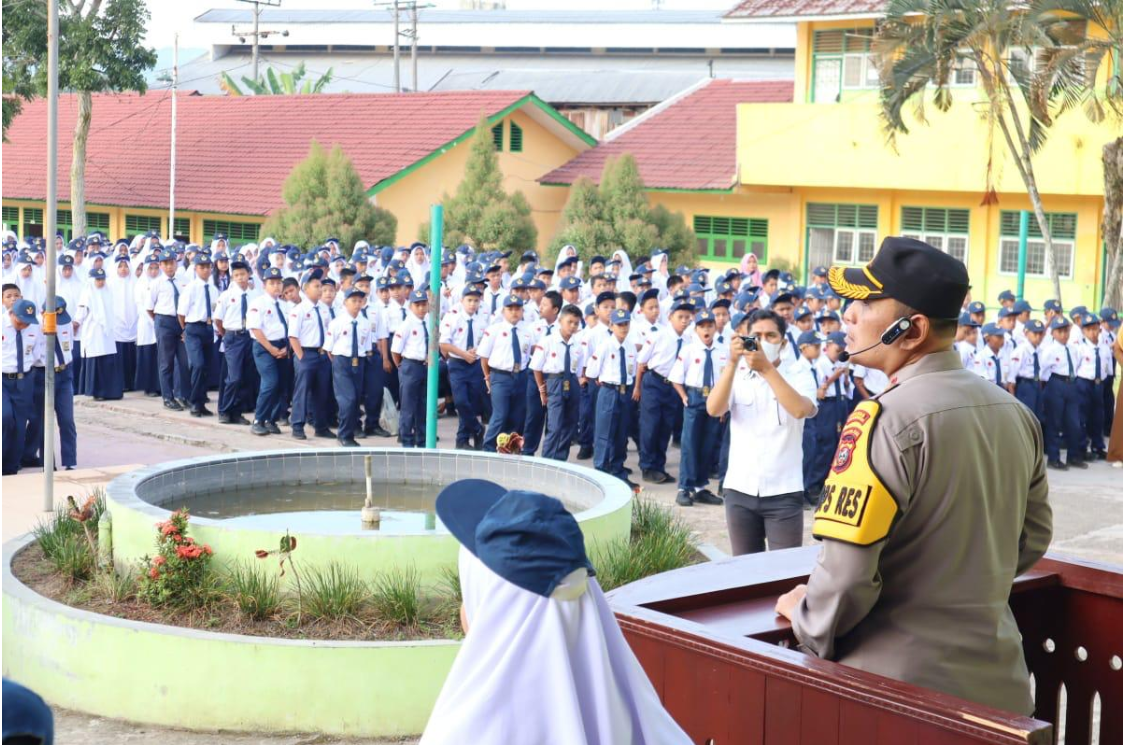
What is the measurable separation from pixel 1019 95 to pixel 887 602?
22.3 metres

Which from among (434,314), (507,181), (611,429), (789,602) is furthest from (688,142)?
(789,602)

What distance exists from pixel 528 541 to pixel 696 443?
9740 mm

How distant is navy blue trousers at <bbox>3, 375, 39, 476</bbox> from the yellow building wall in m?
16.7

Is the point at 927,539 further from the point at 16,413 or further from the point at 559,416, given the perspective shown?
the point at 16,413

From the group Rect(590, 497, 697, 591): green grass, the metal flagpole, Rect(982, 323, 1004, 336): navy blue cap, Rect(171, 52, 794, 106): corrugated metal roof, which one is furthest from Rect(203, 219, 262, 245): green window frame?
Rect(590, 497, 697, 591): green grass

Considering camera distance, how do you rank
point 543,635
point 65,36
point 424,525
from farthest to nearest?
point 65,36 < point 424,525 < point 543,635

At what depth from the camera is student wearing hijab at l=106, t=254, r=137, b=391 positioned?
1766 cm

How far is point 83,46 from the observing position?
2806 cm

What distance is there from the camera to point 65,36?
28.2 metres

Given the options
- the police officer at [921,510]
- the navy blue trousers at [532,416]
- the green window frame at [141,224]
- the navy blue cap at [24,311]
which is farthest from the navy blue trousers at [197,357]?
the green window frame at [141,224]

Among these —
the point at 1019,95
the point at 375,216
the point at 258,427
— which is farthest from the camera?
the point at 375,216

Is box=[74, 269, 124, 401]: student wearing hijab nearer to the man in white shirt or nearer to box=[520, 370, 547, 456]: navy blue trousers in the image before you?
box=[520, 370, 547, 456]: navy blue trousers

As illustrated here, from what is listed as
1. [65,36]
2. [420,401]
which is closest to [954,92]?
[420,401]

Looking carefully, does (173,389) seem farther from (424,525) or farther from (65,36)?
(65,36)
